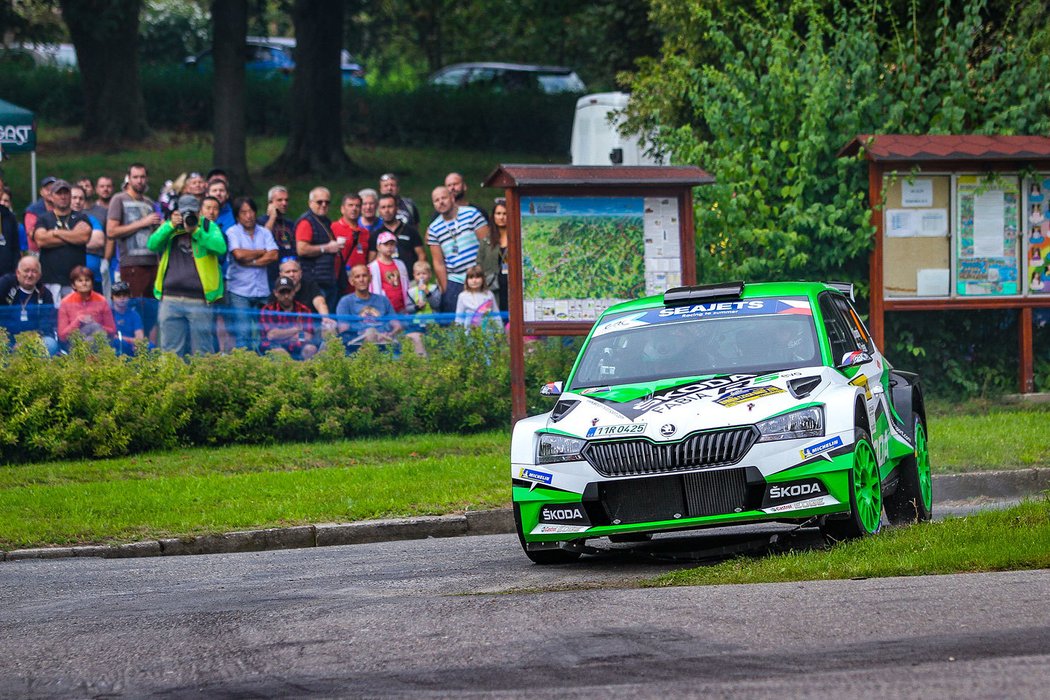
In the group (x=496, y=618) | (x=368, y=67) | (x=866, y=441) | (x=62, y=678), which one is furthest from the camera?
(x=368, y=67)

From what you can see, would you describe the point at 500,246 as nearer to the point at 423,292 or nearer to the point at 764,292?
the point at 423,292

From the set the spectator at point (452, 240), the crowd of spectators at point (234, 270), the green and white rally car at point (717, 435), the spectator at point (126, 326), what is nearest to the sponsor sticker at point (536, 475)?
the green and white rally car at point (717, 435)

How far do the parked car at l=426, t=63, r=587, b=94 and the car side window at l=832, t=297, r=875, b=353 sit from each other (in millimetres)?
35518

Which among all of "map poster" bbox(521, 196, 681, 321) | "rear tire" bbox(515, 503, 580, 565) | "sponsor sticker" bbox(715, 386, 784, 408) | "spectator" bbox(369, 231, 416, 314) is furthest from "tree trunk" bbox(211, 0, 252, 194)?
"sponsor sticker" bbox(715, 386, 784, 408)

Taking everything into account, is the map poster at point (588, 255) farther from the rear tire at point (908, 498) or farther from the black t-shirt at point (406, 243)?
the rear tire at point (908, 498)

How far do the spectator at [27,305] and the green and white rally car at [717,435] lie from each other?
8.30 meters

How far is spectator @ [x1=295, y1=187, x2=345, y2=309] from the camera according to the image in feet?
63.1

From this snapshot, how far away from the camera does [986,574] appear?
838 cm

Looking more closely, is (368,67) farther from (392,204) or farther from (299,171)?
(392,204)

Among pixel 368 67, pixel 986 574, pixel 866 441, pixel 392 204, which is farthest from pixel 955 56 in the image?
pixel 368 67

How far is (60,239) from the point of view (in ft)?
62.5

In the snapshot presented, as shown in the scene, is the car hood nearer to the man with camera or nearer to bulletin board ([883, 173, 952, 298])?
bulletin board ([883, 173, 952, 298])

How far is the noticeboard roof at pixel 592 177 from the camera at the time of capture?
16.2 meters

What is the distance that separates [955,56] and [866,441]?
425 inches
